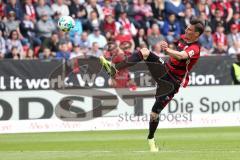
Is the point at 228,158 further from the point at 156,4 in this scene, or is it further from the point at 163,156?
the point at 156,4

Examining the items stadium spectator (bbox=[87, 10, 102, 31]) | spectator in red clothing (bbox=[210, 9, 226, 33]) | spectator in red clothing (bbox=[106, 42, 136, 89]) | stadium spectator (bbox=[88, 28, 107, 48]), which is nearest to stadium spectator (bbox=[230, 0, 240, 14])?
spectator in red clothing (bbox=[210, 9, 226, 33])

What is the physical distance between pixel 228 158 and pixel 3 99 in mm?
9717

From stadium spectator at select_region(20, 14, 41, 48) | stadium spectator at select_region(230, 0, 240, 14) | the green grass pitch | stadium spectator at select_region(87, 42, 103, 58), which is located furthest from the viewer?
stadium spectator at select_region(230, 0, 240, 14)

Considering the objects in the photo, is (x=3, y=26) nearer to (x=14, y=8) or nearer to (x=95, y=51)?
(x=14, y=8)

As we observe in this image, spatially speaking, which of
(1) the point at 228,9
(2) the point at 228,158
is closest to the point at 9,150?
(2) the point at 228,158

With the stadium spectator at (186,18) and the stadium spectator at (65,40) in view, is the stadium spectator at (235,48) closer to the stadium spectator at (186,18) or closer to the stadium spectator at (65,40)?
the stadium spectator at (186,18)

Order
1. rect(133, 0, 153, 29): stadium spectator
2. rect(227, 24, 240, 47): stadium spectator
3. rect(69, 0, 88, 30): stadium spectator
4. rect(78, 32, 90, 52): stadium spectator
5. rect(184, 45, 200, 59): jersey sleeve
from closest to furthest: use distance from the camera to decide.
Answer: rect(184, 45, 200, 59): jersey sleeve, rect(78, 32, 90, 52): stadium spectator, rect(69, 0, 88, 30): stadium spectator, rect(133, 0, 153, 29): stadium spectator, rect(227, 24, 240, 47): stadium spectator

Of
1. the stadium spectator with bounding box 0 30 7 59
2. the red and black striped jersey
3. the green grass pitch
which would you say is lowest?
the green grass pitch

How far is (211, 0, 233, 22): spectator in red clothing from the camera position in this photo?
2880 centimetres

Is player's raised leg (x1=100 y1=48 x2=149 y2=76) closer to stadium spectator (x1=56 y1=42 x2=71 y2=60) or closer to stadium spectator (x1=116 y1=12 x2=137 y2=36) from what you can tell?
stadium spectator (x1=56 y1=42 x2=71 y2=60)

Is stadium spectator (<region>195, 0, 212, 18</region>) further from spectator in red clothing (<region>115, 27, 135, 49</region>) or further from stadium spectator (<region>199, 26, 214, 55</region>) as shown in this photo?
spectator in red clothing (<region>115, 27, 135, 49</region>)

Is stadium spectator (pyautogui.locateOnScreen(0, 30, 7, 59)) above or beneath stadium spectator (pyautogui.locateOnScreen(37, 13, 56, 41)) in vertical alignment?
beneath

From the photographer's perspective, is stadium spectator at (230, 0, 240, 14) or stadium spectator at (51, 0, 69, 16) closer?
stadium spectator at (51, 0, 69, 16)

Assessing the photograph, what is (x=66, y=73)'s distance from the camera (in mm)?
21484
